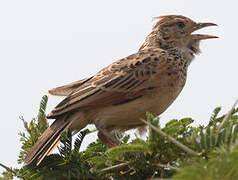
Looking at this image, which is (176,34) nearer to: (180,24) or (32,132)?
(180,24)

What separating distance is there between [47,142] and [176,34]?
3853 millimetres

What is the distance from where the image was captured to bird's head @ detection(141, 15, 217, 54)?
7.75 meters

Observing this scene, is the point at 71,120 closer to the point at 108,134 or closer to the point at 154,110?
the point at 108,134

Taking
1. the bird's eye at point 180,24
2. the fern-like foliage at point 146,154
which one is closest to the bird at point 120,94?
the fern-like foliage at point 146,154

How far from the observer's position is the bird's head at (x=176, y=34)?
25.4 feet

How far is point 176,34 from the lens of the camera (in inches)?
313

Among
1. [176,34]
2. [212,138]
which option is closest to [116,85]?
[176,34]

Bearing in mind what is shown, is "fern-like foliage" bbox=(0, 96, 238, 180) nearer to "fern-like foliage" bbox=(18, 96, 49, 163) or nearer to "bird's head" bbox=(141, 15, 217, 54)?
"fern-like foliage" bbox=(18, 96, 49, 163)

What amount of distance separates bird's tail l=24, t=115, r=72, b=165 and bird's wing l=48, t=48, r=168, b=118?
0.16 m

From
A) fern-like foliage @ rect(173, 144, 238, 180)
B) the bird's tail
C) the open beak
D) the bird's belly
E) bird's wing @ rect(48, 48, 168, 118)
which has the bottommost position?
fern-like foliage @ rect(173, 144, 238, 180)

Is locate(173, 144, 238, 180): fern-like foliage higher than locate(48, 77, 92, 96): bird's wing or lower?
lower

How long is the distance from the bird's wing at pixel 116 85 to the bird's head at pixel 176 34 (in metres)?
1.18

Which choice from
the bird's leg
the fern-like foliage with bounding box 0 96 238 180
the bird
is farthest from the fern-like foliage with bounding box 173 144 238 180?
the bird's leg

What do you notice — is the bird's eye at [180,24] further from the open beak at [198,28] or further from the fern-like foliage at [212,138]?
the fern-like foliage at [212,138]
